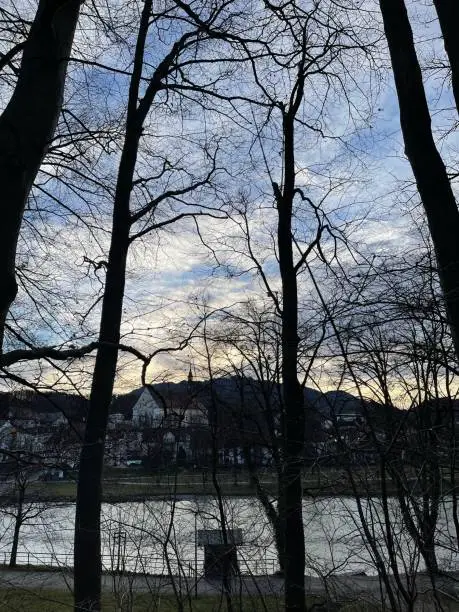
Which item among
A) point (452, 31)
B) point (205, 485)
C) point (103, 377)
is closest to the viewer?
point (452, 31)

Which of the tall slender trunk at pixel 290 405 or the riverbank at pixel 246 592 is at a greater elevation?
the tall slender trunk at pixel 290 405

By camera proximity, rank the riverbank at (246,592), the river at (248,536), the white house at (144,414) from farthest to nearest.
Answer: the white house at (144,414) → the riverbank at (246,592) → the river at (248,536)

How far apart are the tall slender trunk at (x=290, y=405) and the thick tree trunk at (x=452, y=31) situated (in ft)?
8.46

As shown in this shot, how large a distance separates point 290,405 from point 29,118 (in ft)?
17.5

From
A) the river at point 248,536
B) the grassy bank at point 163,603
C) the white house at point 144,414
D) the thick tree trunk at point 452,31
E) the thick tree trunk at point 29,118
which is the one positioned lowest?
the grassy bank at point 163,603

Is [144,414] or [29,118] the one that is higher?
[29,118]

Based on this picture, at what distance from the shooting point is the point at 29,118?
105 inches

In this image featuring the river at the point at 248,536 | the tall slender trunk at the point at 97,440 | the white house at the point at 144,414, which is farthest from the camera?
the tall slender trunk at the point at 97,440

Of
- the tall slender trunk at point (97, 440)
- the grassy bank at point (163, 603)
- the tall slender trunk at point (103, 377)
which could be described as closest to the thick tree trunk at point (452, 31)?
the tall slender trunk at point (103, 377)

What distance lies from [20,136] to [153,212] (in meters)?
7.39

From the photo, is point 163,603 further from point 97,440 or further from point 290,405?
point 290,405

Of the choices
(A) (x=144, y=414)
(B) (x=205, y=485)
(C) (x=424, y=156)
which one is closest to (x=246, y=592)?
(B) (x=205, y=485)

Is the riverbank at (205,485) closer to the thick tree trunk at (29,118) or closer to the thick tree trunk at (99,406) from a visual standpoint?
the thick tree trunk at (99,406)

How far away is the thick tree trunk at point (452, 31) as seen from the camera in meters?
4.16
